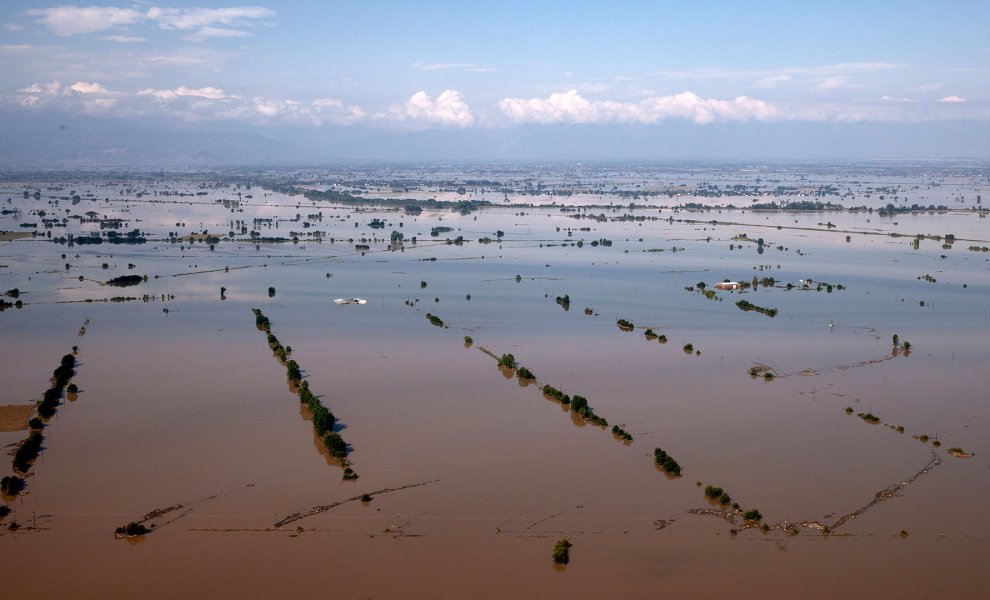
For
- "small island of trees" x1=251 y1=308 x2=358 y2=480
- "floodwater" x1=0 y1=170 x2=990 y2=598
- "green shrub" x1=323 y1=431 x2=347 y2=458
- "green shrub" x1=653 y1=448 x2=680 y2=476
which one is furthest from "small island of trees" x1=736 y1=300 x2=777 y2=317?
"green shrub" x1=323 y1=431 x2=347 y2=458

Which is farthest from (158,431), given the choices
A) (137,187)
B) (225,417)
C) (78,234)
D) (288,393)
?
(137,187)

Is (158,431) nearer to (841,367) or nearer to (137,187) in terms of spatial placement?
→ (841,367)

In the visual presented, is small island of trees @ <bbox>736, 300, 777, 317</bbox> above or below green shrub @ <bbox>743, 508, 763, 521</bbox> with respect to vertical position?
above

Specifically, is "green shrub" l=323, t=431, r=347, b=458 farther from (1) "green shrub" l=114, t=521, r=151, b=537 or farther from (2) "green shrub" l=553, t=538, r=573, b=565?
(2) "green shrub" l=553, t=538, r=573, b=565

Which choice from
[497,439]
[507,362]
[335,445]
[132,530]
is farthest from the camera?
[507,362]

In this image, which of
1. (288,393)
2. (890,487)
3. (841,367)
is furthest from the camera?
(841,367)

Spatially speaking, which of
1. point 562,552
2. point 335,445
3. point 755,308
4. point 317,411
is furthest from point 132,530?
point 755,308

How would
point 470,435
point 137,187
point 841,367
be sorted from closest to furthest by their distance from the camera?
point 470,435, point 841,367, point 137,187

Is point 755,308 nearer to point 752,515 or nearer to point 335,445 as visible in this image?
point 752,515

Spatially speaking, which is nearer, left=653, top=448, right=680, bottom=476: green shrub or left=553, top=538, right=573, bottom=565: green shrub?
left=553, top=538, right=573, bottom=565: green shrub
